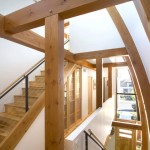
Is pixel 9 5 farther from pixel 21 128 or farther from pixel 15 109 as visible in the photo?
pixel 21 128

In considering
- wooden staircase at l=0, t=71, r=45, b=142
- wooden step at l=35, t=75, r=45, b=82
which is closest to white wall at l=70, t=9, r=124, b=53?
wooden step at l=35, t=75, r=45, b=82

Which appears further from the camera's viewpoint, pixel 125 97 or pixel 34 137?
pixel 125 97

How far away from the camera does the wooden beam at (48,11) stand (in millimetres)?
1377

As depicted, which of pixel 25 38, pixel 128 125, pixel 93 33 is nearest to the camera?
pixel 25 38

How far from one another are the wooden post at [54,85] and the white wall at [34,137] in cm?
138

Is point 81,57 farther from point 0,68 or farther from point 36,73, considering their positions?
point 0,68

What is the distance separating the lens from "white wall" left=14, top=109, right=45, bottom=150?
8.68ft

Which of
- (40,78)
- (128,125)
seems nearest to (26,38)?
(40,78)

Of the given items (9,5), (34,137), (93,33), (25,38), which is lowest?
(34,137)

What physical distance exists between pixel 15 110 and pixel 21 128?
107 cm

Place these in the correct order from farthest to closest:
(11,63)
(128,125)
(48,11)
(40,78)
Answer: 1. (128,125)
2. (40,78)
3. (11,63)
4. (48,11)

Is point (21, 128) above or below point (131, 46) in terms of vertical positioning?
below

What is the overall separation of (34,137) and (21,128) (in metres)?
0.38

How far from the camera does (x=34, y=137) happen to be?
111 inches
